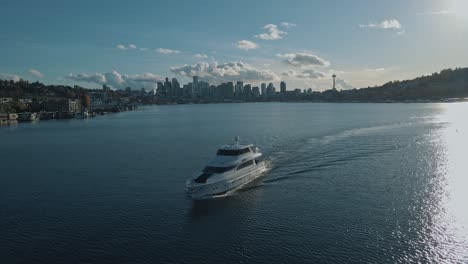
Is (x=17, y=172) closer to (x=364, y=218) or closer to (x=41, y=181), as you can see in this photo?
(x=41, y=181)

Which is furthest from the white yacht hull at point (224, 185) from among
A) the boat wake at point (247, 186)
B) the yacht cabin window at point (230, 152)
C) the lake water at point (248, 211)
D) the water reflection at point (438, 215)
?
the water reflection at point (438, 215)

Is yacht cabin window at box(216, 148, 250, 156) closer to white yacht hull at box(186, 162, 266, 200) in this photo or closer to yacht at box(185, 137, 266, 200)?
yacht at box(185, 137, 266, 200)

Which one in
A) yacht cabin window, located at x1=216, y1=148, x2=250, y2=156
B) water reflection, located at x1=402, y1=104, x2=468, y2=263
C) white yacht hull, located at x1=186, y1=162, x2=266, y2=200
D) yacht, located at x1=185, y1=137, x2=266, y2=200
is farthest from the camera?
yacht cabin window, located at x1=216, y1=148, x2=250, y2=156

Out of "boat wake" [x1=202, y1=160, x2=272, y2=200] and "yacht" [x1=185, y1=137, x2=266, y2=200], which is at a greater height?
"yacht" [x1=185, y1=137, x2=266, y2=200]

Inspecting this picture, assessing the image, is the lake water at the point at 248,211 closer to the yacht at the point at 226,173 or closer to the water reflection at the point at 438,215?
the water reflection at the point at 438,215

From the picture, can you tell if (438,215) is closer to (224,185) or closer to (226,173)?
(224,185)

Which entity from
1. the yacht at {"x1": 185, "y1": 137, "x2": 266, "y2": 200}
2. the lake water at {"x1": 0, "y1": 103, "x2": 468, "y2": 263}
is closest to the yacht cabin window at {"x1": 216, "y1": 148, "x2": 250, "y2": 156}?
the yacht at {"x1": 185, "y1": 137, "x2": 266, "y2": 200}

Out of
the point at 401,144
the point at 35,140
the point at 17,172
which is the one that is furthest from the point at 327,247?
the point at 35,140
